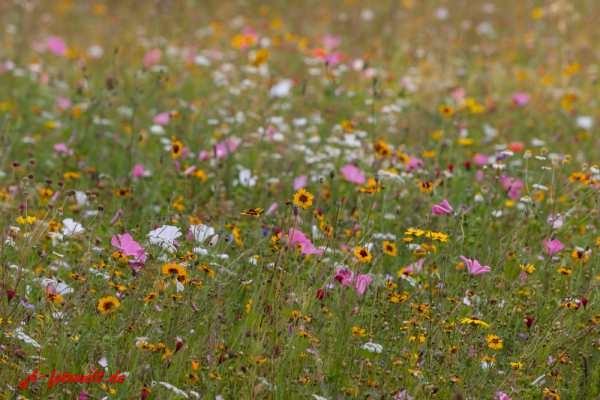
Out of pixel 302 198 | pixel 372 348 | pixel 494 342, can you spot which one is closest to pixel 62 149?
pixel 302 198

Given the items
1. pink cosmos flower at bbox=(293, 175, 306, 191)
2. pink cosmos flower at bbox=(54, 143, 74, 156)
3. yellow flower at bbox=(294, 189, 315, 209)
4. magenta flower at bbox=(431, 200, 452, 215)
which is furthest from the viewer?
pink cosmos flower at bbox=(54, 143, 74, 156)

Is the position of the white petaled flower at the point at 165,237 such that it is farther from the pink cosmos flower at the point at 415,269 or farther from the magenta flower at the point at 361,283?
the pink cosmos flower at the point at 415,269

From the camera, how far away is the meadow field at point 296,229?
1.74 meters

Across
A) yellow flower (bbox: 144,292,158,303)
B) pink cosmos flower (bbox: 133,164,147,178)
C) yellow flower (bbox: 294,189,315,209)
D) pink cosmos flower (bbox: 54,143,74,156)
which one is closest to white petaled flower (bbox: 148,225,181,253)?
yellow flower (bbox: 144,292,158,303)

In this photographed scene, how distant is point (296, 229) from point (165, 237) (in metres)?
0.45

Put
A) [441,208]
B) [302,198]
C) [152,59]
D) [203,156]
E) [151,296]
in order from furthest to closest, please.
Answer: [152,59]
[203,156]
[441,208]
[302,198]
[151,296]

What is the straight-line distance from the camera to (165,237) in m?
1.83

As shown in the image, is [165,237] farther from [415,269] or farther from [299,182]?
[299,182]

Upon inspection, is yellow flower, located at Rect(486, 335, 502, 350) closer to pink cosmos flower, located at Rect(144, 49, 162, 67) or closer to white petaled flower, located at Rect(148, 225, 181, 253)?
white petaled flower, located at Rect(148, 225, 181, 253)

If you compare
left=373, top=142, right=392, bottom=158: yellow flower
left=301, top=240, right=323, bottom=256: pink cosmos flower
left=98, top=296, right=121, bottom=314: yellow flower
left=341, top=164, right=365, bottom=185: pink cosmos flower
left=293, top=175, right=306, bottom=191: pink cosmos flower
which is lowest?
left=98, top=296, right=121, bottom=314: yellow flower

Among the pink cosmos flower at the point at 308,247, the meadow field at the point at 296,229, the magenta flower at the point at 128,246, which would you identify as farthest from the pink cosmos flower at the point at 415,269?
the magenta flower at the point at 128,246

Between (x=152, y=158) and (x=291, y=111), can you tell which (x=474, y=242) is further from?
(x=291, y=111)

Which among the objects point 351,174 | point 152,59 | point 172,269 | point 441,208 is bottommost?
point 172,269

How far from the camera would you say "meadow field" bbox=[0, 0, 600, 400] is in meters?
1.74
